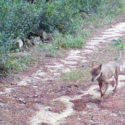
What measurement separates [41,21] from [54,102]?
253 inches

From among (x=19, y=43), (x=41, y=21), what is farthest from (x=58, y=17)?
Result: (x=19, y=43)

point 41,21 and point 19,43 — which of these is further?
point 41,21

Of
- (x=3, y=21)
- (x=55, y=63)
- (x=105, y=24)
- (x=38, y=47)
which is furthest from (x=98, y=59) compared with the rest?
(x=105, y=24)

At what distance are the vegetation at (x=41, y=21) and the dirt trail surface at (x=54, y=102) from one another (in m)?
1.00

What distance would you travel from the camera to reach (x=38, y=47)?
1064 cm

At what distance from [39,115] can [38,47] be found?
5250 mm

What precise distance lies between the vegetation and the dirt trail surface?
1005 mm

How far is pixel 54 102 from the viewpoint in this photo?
246 inches

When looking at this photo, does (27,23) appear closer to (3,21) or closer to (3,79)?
(3,21)

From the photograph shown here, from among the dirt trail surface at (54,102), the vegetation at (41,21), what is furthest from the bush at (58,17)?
the dirt trail surface at (54,102)

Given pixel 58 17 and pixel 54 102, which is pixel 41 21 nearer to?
pixel 58 17

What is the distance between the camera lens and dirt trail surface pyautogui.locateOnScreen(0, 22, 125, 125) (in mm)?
5465

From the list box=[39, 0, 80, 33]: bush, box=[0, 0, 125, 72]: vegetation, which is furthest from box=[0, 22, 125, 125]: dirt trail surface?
box=[39, 0, 80, 33]: bush

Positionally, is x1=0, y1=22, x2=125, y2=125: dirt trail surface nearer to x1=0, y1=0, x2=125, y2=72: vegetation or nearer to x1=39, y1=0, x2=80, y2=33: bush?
x1=0, y1=0, x2=125, y2=72: vegetation
